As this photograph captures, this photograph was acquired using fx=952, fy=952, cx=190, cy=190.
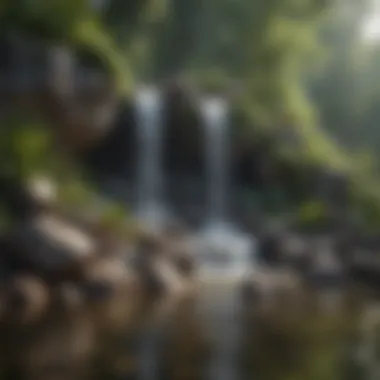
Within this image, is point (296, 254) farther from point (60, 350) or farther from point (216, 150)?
point (60, 350)

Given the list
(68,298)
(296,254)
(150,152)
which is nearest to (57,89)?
(150,152)

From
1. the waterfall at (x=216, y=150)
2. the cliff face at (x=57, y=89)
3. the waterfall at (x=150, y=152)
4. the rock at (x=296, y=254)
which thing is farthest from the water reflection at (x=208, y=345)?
the waterfall at (x=216, y=150)

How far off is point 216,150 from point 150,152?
59cm

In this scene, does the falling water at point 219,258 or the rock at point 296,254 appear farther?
the rock at point 296,254

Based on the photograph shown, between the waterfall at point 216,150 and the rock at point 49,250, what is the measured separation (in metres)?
2.51

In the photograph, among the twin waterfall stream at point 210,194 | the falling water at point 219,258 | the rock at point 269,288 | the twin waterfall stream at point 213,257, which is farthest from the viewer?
the twin waterfall stream at point 210,194

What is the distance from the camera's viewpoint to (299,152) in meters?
8.03

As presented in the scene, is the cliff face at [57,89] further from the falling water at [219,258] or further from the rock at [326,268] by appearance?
the rock at [326,268]

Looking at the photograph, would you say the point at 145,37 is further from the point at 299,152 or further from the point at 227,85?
the point at 299,152

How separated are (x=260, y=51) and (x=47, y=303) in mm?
4078

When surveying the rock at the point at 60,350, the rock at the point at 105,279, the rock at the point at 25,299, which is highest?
the rock at the point at 105,279

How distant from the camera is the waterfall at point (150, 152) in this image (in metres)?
7.52

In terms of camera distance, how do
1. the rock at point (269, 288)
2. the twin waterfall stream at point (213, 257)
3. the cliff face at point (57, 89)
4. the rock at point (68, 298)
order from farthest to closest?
the cliff face at point (57, 89) → the rock at point (269, 288) → the rock at point (68, 298) → the twin waterfall stream at point (213, 257)

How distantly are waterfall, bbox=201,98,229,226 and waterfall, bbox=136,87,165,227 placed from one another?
41 centimetres
